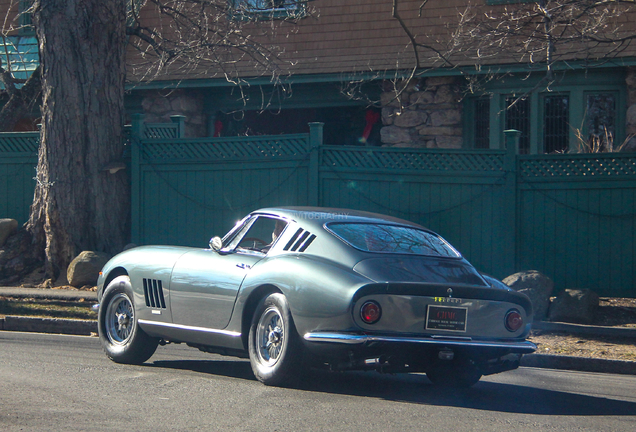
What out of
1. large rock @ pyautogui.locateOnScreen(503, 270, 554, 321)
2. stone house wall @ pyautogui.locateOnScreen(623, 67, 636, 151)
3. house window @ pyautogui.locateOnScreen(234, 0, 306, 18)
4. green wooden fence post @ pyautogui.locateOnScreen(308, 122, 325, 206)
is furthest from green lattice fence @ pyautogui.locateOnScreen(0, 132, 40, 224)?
stone house wall @ pyautogui.locateOnScreen(623, 67, 636, 151)

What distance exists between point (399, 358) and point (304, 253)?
1176 mm

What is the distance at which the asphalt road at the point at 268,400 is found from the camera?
476cm

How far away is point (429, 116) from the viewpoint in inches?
610

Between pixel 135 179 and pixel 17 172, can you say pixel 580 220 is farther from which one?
pixel 17 172

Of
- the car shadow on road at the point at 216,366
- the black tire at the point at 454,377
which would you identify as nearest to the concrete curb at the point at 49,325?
the car shadow on road at the point at 216,366

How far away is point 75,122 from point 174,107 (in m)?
5.04

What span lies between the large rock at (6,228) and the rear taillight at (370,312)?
9.52 meters

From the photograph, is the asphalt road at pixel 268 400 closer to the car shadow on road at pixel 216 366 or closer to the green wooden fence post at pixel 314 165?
the car shadow on road at pixel 216 366

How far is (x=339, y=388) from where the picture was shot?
19.7 feet

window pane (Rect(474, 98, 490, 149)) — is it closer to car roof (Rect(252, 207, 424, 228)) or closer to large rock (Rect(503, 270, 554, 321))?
large rock (Rect(503, 270, 554, 321))

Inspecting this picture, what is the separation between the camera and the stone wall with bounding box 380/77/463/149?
15.4 metres

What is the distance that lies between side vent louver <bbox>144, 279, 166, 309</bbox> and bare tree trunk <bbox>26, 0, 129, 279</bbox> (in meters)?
5.99

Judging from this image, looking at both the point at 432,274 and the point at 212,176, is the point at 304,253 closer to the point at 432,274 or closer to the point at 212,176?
the point at 432,274

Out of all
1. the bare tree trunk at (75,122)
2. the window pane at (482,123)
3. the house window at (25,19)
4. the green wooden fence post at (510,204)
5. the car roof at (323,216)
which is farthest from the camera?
the house window at (25,19)
